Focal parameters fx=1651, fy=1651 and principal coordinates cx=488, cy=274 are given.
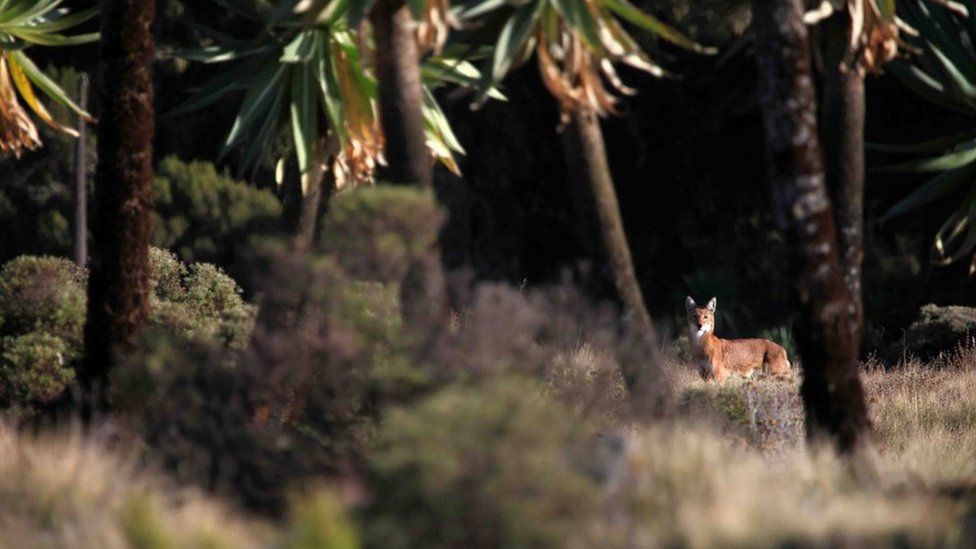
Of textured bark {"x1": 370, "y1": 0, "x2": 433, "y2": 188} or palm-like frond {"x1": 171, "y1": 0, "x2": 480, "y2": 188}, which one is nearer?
textured bark {"x1": 370, "y1": 0, "x2": 433, "y2": 188}

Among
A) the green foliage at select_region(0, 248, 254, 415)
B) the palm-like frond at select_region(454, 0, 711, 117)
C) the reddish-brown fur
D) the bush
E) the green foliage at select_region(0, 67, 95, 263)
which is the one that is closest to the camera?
the palm-like frond at select_region(454, 0, 711, 117)

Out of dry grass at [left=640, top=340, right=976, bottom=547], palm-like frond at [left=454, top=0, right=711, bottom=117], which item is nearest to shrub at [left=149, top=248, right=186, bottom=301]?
dry grass at [left=640, top=340, right=976, bottom=547]

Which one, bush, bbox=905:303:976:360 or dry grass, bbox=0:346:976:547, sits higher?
dry grass, bbox=0:346:976:547

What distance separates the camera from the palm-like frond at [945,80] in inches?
569

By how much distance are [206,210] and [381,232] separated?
1860cm

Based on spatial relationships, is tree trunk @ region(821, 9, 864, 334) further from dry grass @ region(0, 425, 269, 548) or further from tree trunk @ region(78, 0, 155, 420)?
dry grass @ region(0, 425, 269, 548)

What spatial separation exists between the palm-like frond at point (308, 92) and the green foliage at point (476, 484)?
6.22 meters

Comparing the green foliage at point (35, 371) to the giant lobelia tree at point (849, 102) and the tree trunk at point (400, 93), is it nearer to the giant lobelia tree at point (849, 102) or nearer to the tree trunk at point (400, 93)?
the tree trunk at point (400, 93)

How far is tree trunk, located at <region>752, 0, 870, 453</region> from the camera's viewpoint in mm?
10445

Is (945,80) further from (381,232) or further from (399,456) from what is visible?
(399,456)

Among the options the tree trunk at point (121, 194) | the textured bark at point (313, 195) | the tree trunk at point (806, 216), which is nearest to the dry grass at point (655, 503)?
the tree trunk at point (806, 216)

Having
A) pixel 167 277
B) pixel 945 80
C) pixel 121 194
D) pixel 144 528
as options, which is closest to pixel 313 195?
pixel 121 194

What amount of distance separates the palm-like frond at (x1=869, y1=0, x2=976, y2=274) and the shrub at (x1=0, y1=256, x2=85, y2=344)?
7432mm

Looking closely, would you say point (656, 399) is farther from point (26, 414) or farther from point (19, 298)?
point (19, 298)
